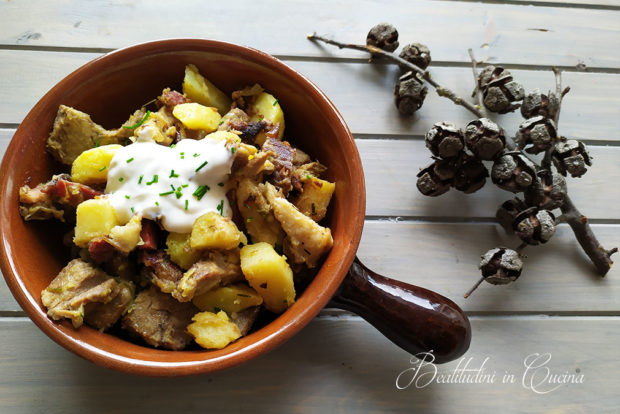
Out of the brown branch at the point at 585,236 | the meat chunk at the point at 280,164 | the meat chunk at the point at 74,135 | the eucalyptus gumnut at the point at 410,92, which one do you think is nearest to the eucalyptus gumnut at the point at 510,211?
the brown branch at the point at 585,236

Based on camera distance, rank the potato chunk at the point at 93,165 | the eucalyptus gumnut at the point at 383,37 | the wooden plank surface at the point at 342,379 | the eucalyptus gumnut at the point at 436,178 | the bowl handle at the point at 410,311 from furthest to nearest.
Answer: the eucalyptus gumnut at the point at 383,37 → the eucalyptus gumnut at the point at 436,178 → the wooden plank surface at the point at 342,379 → the bowl handle at the point at 410,311 → the potato chunk at the point at 93,165

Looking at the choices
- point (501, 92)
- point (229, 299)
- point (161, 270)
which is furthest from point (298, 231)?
point (501, 92)

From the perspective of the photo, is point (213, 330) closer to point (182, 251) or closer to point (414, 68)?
point (182, 251)

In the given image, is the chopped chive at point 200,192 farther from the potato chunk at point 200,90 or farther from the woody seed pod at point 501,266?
the woody seed pod at point 501,266

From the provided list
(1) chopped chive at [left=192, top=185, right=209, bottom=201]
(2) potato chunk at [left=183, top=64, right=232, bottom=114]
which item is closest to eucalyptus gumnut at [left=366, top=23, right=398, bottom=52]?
(2) potato chunk at [left=183, top=64, right=232, bottom=114]

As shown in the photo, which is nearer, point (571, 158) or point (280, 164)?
point (280, 164)

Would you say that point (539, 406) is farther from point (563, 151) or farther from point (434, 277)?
point (563, 151)
